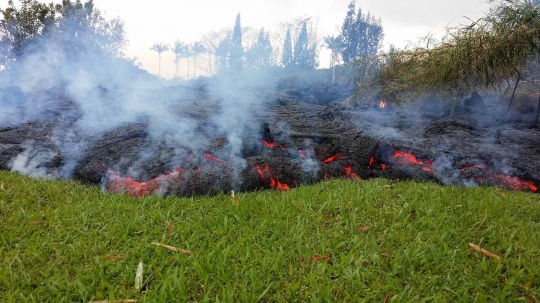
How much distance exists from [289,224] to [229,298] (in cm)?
110

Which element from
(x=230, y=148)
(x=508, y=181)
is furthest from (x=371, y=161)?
(x=230, y=148)

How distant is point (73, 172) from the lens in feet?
15.4

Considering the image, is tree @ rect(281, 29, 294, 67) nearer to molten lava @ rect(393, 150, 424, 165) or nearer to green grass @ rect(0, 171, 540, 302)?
molten lava @ rect(393, 150, 424, 165)

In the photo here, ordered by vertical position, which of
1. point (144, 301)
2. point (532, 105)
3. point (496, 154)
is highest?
point (532, 105)

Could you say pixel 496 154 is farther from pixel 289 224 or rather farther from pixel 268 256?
pixel 268 256

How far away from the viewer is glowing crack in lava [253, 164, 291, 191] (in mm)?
4516

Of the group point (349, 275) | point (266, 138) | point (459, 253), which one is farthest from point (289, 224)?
point (266, 138)

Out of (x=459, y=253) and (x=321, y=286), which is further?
(x=459, y=253)

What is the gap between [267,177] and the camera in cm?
455

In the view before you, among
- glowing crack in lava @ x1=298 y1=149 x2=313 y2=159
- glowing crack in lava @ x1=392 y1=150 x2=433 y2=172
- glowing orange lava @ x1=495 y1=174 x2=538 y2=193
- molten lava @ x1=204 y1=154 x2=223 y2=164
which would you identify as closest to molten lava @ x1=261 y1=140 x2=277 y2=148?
glowing crack in lava @ x1=298 y1=149 x2=313 y2=159

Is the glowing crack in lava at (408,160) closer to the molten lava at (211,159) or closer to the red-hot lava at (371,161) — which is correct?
the red-hot lava at (371,161)

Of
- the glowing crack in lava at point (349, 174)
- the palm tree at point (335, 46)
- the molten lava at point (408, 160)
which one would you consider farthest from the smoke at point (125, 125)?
the palm tree at point (335, 46)

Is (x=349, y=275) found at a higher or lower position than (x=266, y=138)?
lower

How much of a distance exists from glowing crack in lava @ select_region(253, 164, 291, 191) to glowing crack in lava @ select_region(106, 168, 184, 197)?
106 centimetres
